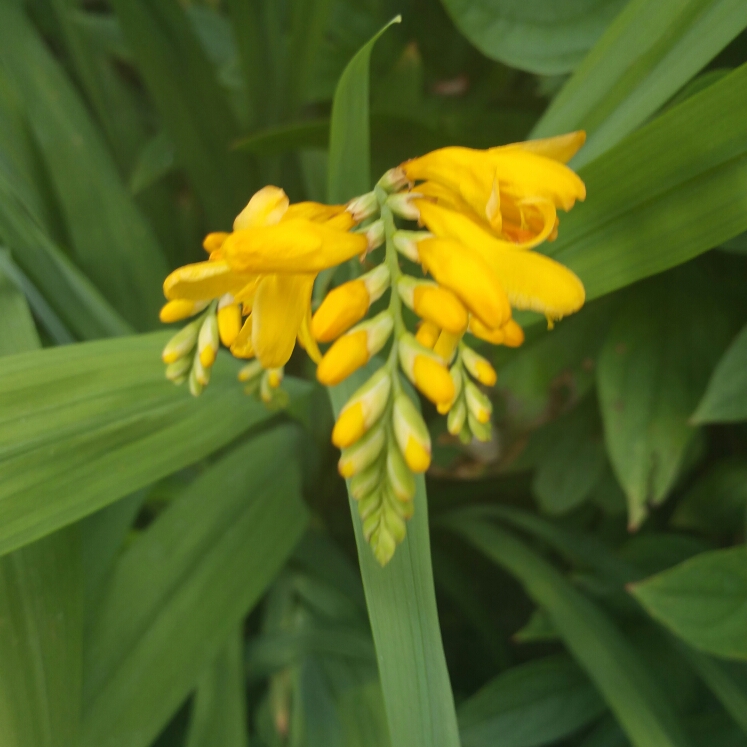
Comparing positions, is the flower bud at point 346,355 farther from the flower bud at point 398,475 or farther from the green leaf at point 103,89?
the green leaf at point 103,89

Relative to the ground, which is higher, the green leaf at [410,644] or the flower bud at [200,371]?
the flower bud at [200,371]

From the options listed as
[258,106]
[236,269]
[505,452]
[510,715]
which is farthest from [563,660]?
[258,106]

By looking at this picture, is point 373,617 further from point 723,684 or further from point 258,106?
point 258,106

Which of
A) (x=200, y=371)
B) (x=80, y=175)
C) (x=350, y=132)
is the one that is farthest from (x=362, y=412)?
(x=80, y=175)

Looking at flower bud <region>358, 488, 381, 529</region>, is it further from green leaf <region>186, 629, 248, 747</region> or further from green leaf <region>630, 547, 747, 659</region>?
green leaf <region>186, 629, 248, 747</region>

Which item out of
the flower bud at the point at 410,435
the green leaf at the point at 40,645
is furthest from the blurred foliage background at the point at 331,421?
the flower bud at the point at 410,435

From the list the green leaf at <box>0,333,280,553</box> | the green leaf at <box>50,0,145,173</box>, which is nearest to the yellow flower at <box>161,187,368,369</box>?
the green leaf at <box>0,333,280,553</box>

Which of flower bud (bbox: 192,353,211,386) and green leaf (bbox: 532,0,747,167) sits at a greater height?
green leaf (bbox: 532,0,747,167)
